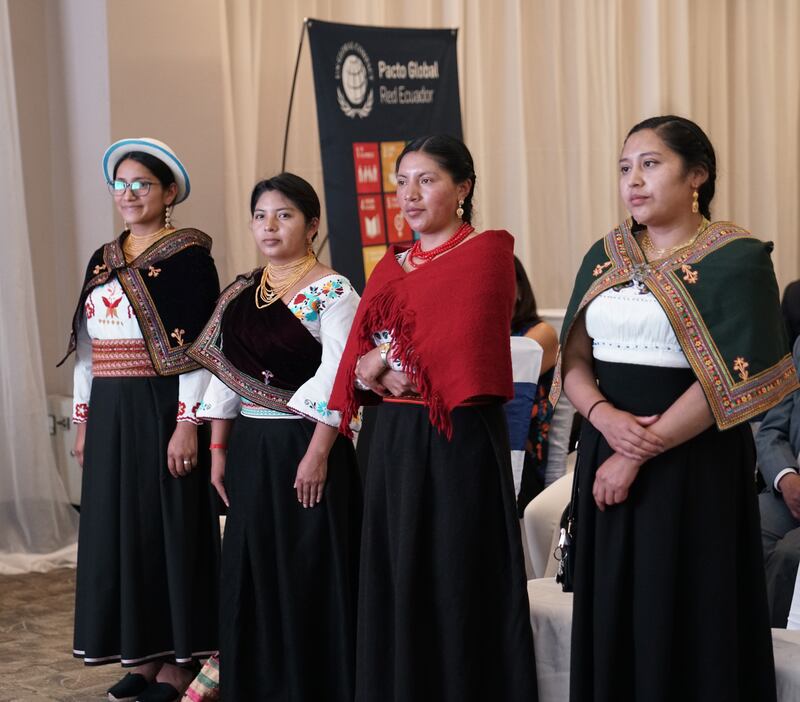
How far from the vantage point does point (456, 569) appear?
228 centimetres

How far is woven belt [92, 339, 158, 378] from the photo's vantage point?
3004mm

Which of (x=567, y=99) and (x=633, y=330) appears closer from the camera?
(x=633, y=330)

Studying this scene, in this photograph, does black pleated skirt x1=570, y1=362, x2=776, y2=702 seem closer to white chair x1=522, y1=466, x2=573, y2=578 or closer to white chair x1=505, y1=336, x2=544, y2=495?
white chair x1=522, y1=466, x2=573, y2=578

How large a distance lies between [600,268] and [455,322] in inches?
11.9

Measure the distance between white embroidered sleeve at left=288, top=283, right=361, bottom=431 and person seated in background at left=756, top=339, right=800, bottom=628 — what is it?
114 cm

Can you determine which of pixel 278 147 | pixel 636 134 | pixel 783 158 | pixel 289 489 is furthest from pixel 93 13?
→ pixel 783 158

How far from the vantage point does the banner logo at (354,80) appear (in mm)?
4762

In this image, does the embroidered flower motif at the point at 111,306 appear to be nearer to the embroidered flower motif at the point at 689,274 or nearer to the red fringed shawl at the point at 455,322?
the red fringed shawl at the point at 455,322

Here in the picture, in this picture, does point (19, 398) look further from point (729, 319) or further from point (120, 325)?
point (729, 319)

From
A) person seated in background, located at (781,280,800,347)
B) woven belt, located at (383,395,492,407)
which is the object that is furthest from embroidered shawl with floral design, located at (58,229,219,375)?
person seated in background, located at (781,280,800,347)

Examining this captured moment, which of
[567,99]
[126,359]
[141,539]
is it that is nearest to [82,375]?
[126,359]

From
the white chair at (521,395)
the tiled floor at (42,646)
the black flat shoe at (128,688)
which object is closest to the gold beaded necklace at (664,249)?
the white chair at (521,395)

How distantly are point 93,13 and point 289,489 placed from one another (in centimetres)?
286

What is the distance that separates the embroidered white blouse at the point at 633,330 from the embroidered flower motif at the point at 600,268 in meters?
0.05
